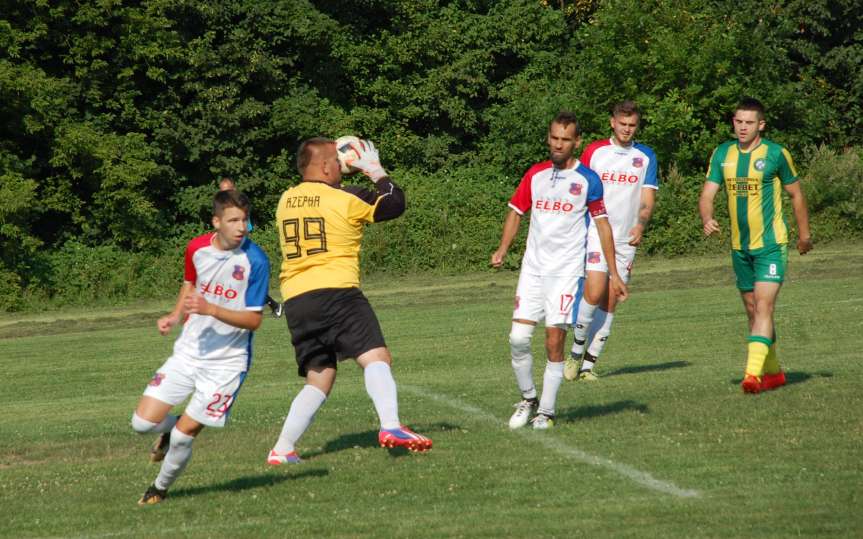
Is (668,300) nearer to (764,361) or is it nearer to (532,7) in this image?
(764,361)

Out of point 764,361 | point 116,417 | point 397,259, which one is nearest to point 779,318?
point 764,361

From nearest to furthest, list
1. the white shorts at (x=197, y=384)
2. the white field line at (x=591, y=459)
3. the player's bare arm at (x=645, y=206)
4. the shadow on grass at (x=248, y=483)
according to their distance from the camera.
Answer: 1. the white field line at (x=591, y=459)
2. the white shorts at (x=197, y=384)
3. the shadow on grass at (x=248, y=483)
4. the player's bare arm at (x=645, y=206)

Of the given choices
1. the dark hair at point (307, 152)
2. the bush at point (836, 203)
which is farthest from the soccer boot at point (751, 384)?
the bush at point (836, 203)

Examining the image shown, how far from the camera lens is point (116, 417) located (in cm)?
1292

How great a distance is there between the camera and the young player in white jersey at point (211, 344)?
26.4ft

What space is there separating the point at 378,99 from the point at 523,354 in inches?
1280

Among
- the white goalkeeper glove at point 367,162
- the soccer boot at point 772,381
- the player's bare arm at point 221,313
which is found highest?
the white goalkeeper glove at point 367,162

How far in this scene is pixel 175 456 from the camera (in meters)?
8.02

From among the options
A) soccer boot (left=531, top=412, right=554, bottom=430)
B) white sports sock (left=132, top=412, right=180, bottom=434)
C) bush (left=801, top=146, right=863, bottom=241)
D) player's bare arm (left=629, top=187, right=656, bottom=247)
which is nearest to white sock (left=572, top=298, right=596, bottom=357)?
player's bare arm (left=629, top=187, right=656, bottom=247)

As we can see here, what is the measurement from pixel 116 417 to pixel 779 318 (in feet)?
32.3

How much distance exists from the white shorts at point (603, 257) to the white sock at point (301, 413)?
4084mm

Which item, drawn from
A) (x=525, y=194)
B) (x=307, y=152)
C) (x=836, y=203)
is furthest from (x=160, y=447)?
(x=836, y=203)

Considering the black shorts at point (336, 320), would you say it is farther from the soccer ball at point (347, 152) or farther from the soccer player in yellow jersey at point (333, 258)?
the soccer ball at point (347, 152)

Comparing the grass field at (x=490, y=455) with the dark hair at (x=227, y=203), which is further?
the dark hair at (x=227, y=203)
